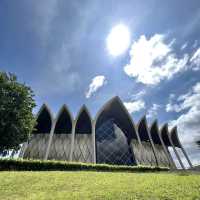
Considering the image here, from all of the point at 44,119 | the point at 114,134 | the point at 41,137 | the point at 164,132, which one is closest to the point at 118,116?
the point at 114,134

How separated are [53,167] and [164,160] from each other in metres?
33.3

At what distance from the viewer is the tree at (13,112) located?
1739 centimetres

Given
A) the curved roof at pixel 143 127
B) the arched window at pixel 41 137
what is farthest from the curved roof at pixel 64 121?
the curved roof at pixel 143 127

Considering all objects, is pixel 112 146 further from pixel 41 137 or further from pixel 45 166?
pixel 45 166

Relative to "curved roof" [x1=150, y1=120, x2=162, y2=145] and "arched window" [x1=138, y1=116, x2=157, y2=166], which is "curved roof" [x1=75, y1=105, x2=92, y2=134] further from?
"curved roof" [x1=150, y1=120, x2=162, y2=145]

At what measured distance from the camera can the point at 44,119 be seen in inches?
1443

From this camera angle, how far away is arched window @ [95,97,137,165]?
119ft

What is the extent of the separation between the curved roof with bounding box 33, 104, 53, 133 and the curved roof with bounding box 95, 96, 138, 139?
→ 8763 mm

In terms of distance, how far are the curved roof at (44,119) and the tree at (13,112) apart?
52.6ft

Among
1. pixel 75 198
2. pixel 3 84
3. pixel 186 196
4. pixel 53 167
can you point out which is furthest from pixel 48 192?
pixel 3 84

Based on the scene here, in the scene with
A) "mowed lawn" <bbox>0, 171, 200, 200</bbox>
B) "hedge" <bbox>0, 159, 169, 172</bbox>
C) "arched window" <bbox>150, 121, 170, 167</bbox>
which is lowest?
"mowed lawn" <bbox>0, 171, 200, 200</bbox>

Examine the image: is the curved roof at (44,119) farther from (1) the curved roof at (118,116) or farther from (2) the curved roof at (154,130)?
(2) the curved roof at (154,130)

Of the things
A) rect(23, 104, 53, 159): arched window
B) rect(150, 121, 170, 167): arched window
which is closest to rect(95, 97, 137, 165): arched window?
rect(150, 121, 170, 167): arched window

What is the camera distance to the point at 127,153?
37.9 metres
